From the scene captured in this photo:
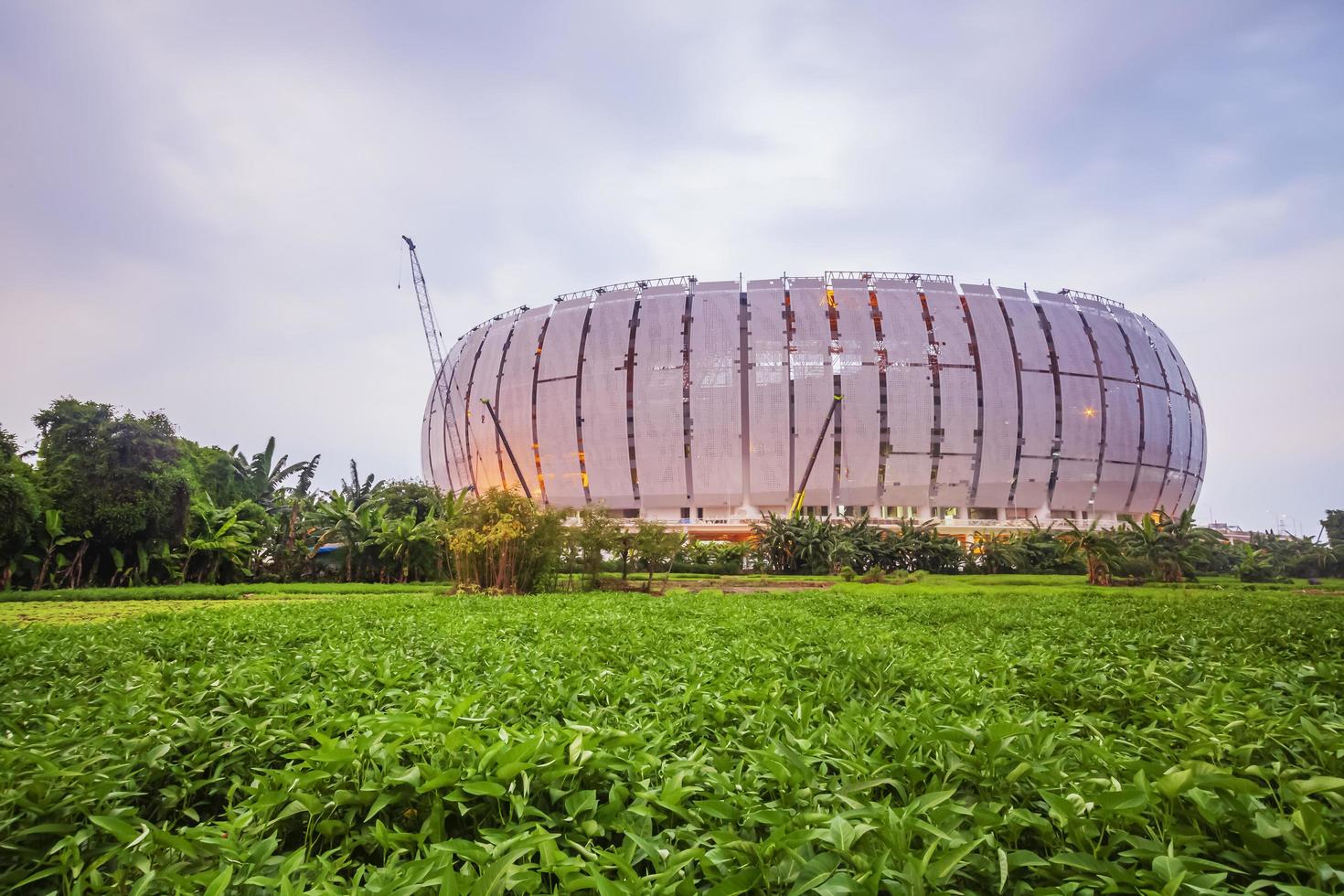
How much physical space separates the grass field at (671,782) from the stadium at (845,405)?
2028 inches

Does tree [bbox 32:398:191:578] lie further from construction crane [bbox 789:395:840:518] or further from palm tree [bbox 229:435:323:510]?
construction crane [bbox 789:395:840:518]

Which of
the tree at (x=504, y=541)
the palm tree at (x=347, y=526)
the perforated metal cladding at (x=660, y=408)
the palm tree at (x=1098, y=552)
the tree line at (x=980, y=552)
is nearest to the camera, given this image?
the tree at (x=504, y=541)

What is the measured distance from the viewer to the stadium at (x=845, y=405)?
5766 cm

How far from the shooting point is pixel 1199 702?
3137mm

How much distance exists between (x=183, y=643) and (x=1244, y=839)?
27.0 feet

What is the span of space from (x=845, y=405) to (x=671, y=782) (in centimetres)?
5777

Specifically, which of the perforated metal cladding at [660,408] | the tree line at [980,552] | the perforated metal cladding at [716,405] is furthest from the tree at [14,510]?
the perforated metal cladding at [716,405]

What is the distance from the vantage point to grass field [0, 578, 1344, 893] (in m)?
1.67

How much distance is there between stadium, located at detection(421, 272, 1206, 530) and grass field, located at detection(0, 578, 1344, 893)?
51.5m

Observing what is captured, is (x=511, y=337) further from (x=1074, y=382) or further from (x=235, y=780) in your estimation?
(x=235, y=780)

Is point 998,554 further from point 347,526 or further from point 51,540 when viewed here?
point 51,540

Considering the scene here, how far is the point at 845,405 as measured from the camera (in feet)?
189

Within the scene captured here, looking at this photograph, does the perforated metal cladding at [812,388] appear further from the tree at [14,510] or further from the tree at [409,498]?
the tree at [14,510]

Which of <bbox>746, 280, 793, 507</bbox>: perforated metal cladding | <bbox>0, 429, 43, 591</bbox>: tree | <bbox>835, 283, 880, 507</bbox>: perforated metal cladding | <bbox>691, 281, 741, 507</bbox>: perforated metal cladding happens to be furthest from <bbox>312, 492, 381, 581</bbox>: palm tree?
<bbox>835, 283, 880, 507</bbox>: perforated metal cladding
